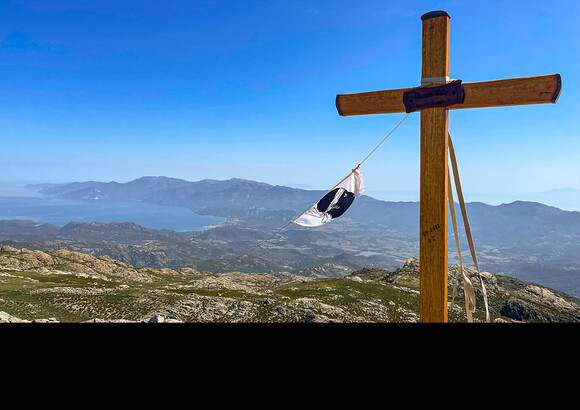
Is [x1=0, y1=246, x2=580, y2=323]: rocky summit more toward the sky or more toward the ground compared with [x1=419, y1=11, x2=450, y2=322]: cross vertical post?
more toward the ground

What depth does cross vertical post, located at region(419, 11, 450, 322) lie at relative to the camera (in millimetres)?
6430

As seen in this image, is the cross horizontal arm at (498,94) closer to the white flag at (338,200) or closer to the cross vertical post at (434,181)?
the cross vertical post at (434,181)

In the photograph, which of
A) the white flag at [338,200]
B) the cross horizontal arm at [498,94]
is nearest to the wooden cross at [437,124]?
the cross horizontal arm at [498,94]

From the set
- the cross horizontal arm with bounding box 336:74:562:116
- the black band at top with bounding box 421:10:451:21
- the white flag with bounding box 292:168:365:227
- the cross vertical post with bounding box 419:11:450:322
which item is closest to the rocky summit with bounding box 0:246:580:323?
the cross vertical post with bounding box 419:11:450:322

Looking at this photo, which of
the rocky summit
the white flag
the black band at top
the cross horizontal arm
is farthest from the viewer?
the rocky summit

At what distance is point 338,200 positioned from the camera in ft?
24.8

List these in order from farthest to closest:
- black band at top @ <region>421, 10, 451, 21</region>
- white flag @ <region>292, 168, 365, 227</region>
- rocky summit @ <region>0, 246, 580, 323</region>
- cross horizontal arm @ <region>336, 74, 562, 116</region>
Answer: rocky summit @ <region>0, 246, 580, 323</region>
white flag @ <region>292, 168, 365, 227</region>
black band at top @ <region>421, 10, 451, 21</region>
cross horizontal arm @ <region>336, 74, 562, 116</region>

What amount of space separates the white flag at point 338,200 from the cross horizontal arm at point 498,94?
163cm

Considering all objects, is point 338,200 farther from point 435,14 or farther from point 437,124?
point 435,14

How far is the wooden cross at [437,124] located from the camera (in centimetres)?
642

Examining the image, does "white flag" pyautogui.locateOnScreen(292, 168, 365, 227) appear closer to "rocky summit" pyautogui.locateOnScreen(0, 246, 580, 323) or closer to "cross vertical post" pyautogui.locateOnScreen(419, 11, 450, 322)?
"cross vertical post" pyautogui.locateOnScreen(419, 11, 450, 322)
